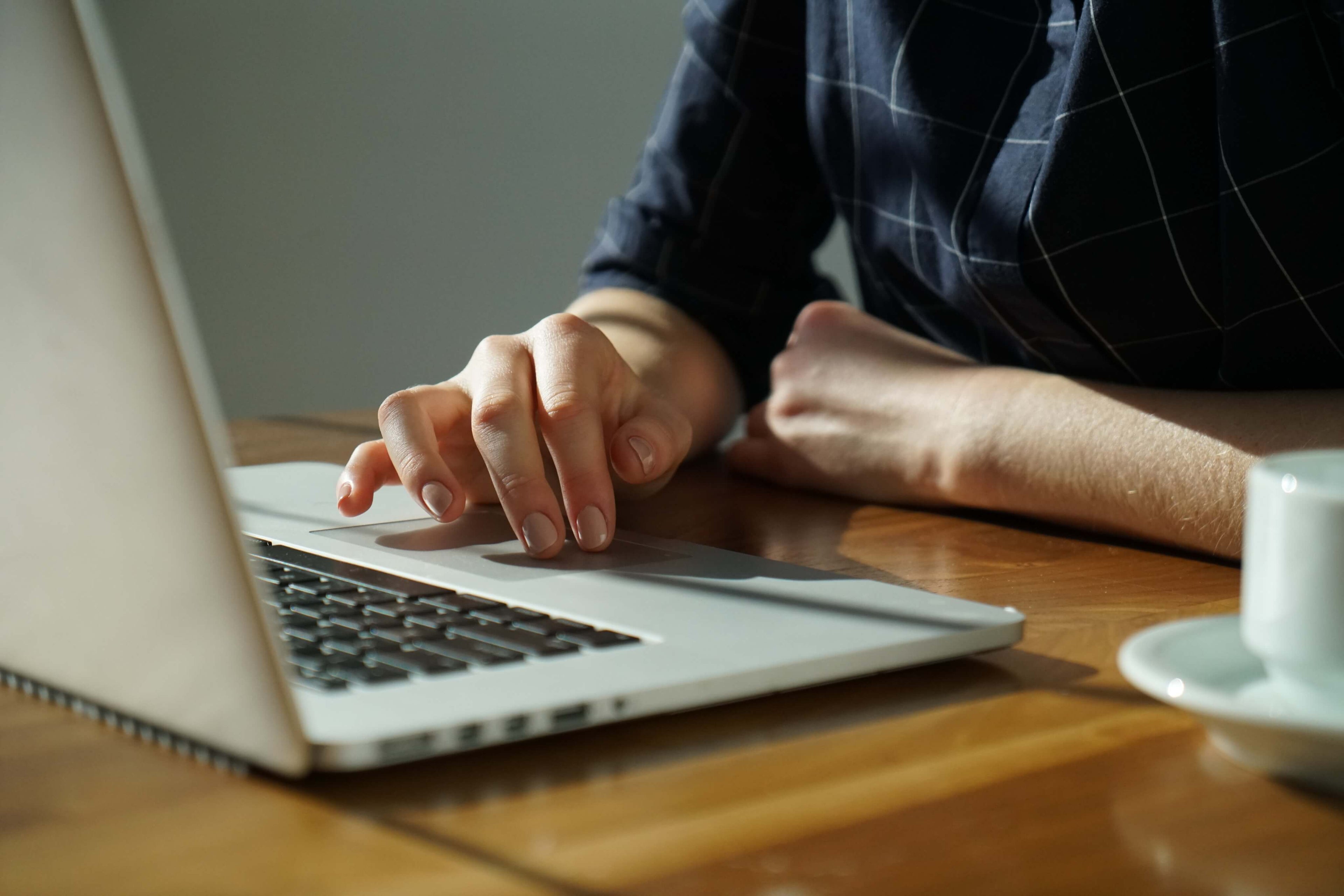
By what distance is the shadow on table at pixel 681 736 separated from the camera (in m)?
0.32

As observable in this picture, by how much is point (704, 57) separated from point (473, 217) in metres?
1.87

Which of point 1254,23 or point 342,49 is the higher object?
point 342,49

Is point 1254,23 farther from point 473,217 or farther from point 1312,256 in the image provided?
point 473,217

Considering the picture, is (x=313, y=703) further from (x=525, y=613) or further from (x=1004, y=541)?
(x=1004, y=541)

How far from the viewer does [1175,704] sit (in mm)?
316

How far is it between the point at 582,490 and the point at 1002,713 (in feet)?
0.84

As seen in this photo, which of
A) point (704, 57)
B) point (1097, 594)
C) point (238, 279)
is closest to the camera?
point (1097, 594)

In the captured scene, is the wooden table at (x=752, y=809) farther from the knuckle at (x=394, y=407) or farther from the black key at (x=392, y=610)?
the knuckle at (x=394, y=407)

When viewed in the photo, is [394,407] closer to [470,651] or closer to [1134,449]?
[470,651]

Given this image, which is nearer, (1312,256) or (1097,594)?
(1097,594)

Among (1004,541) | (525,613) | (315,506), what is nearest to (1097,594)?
(1004,541)

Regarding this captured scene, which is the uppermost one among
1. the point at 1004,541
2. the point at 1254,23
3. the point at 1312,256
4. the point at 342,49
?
the point at 342,49

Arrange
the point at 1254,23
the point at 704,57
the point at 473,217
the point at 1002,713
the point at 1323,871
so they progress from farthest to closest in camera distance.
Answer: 1. the point at 473,217
2. the point at 704,57
3. the point at 1254,23
4. the point at 1002,713
5. the point at 1323,871

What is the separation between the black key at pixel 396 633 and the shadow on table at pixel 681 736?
0.17ft
